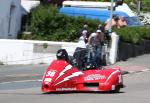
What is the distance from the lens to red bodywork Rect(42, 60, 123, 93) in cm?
1667

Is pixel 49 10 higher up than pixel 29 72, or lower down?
higher up

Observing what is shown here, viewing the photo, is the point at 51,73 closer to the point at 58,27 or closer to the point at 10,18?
the point at 58,27

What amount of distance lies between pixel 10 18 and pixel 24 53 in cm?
788

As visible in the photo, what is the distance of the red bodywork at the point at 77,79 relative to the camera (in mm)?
16672

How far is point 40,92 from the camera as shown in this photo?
1762cm

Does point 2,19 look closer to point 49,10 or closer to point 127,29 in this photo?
point 49,10

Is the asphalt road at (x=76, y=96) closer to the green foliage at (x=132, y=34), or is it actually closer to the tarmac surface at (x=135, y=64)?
the tarmac surface at (x=135, y=64)

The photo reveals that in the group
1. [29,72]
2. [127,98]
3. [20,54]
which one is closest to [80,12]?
[20,54]

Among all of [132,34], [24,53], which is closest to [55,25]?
A: [132,34]

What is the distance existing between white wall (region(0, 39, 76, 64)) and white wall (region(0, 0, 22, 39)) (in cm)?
555

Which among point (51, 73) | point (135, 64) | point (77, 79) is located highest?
point (51, 73)

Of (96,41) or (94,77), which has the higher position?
(96,41)

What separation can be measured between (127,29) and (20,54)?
A: 22.3ft

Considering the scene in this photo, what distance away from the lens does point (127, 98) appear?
52.7ft
